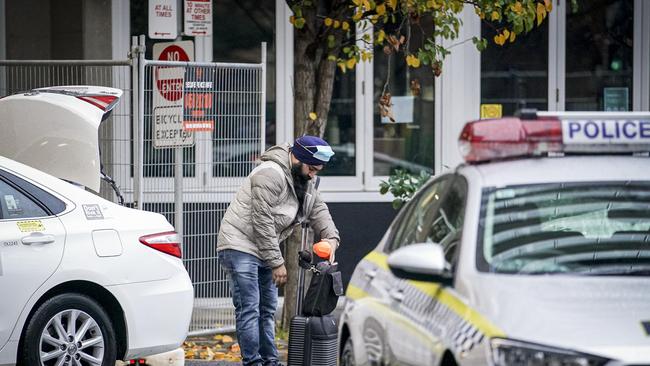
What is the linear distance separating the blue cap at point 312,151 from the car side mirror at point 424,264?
3017 millimetres

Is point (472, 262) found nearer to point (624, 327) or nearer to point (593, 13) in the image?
point (624, 327)

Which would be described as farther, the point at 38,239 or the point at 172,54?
the point at 172,54

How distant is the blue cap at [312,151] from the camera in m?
8.16

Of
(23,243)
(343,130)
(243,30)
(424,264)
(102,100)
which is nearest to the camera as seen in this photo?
(424,264)

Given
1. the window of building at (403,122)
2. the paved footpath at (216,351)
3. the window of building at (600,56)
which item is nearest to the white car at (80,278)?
the paved footpath at (216,351)

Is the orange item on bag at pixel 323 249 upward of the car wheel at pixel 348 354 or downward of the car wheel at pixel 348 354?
upward

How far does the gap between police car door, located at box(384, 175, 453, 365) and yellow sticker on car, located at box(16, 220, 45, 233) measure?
92.3 inches

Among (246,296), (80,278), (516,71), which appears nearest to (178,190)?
(246,296)

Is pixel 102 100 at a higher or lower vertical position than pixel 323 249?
higher

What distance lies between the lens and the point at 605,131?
5.54 metres

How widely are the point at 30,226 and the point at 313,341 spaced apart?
1.89 metres

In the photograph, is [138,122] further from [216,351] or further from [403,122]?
[403,122]

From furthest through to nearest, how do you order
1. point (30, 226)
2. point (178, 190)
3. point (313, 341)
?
1. point (178, 190)
2. point (313, 341)
3. point (30, 226)

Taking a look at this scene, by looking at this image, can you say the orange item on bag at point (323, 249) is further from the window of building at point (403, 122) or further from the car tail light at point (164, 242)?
the window of building at point (403, 122)
